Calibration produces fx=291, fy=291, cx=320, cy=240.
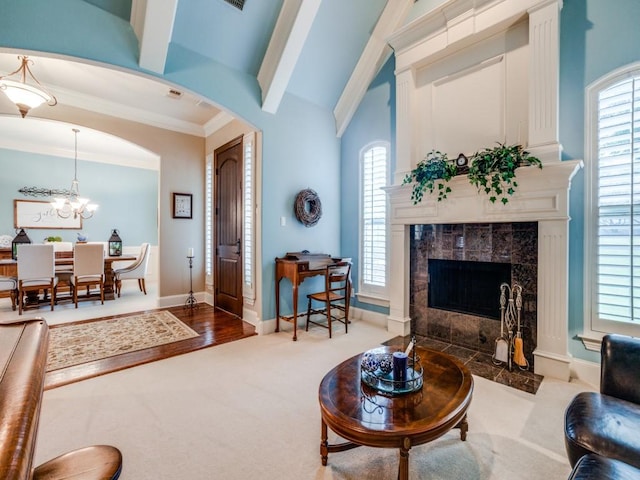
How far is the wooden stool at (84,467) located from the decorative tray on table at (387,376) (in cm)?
120

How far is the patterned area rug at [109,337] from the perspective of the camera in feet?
10.0

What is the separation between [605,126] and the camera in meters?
2.55

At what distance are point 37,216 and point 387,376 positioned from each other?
8.25 meters

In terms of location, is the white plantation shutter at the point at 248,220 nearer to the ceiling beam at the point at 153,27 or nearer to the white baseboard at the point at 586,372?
the ceiling beam at the point at 153,27

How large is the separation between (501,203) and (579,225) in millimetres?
654

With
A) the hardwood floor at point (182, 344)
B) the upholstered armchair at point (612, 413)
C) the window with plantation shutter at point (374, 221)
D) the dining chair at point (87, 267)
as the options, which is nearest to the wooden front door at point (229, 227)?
the hardwood floor at point (182, 344)

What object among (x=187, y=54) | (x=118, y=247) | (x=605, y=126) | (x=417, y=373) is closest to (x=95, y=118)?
(x=187, y=54)

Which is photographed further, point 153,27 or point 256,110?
point 256,110

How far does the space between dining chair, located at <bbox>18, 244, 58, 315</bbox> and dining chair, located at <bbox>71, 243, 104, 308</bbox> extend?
299 mm

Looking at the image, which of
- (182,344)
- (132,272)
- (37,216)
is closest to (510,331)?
(182,344)

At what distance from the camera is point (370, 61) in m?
4.18

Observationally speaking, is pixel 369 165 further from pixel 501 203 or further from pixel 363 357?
pixel 363 357

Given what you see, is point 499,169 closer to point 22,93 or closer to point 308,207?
point 308,207

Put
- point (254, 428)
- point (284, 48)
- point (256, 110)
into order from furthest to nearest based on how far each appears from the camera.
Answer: point (256, 110), point (284, 48), point (254, 428)
